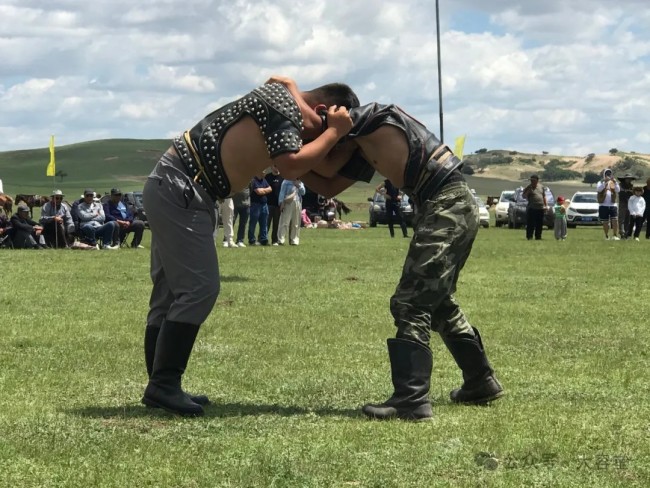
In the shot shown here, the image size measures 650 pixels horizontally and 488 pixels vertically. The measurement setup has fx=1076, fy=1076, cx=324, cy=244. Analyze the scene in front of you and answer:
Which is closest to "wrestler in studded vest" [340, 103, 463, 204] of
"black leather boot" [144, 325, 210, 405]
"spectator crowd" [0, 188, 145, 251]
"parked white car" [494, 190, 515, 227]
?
"black leather boot" [144, 325, 210, 405]

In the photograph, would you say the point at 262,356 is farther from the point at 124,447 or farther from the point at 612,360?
the point at 124,447

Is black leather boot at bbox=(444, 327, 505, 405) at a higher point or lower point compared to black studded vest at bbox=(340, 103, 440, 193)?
lower

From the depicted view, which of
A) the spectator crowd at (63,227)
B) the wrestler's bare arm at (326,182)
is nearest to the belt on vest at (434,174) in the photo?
the wrestler's bare arm at (326,182)

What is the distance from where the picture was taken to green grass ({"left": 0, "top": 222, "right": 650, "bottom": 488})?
4.62 meters

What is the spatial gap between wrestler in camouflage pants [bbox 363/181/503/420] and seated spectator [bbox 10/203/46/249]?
1836cm

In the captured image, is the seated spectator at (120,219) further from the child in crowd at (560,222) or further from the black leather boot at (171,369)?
the black leather boot at (171,369)

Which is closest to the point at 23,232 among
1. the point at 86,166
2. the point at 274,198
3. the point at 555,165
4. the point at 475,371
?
the point at 274,198

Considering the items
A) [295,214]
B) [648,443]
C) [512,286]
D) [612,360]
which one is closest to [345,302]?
[512,286]

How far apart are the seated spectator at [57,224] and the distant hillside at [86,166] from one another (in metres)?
91.3

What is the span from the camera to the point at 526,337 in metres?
9.40

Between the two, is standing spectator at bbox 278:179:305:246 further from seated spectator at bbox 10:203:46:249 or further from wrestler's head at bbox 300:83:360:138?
wrestler's head at bbox 300:83:360:138

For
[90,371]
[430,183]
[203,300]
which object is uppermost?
[430,183]

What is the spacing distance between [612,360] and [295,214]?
1795 centimetres

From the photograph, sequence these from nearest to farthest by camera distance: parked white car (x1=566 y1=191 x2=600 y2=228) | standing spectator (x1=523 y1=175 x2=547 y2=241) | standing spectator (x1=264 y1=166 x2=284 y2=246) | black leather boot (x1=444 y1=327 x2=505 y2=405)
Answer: black leather boot (x1=444 y1=327 x2=505 y2=405) < standing spectator (x1=264 y1=166 x2=284 y2=246) < standing spectator (x1=523 y1=175 x2=547 y2=241) < parked white car (x1=566 y1=191 x2=600 y2=228)
